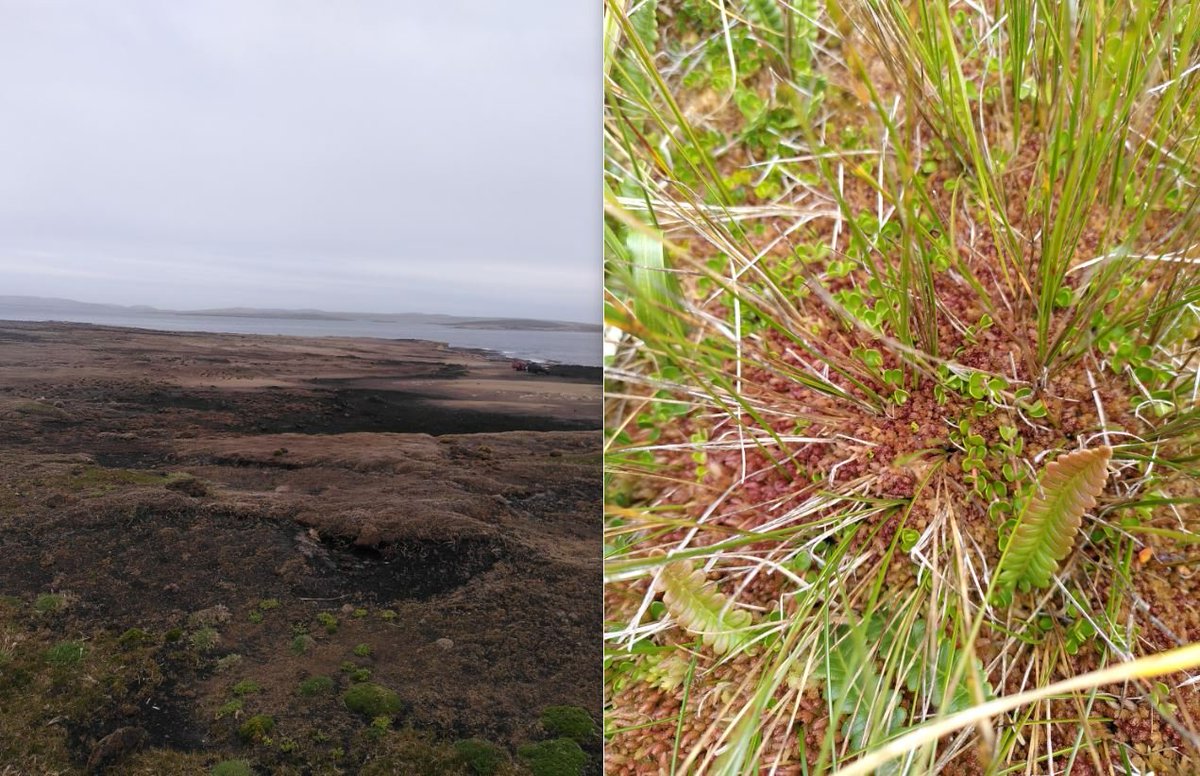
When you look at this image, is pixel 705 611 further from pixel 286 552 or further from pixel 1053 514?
pixel 286 552

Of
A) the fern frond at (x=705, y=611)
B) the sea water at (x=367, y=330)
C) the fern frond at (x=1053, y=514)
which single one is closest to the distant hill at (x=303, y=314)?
the sea water at (x=367, y=330)

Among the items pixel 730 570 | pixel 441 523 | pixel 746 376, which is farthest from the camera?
pixel 441 523

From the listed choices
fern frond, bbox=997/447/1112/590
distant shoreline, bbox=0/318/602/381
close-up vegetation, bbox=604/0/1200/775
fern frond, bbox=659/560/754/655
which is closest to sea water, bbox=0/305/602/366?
distant shoreline, bbox=0/318/602/381

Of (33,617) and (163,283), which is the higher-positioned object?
(163,283)

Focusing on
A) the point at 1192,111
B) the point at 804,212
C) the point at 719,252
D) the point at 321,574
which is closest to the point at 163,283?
the point at 321,574

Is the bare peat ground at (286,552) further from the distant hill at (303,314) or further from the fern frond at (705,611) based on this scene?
the fern frond at (705,611)

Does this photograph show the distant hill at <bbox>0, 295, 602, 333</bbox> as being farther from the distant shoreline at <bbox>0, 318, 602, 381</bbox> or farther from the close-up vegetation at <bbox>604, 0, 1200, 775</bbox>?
the close-up vegetation at <bbox>604, 0, 1200, 775</bbox>

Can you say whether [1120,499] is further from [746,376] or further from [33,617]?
[33,617]
